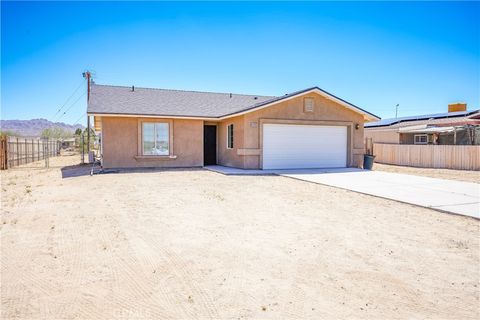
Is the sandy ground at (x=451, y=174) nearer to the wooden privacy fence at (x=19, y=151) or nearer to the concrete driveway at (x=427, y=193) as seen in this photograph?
the concrete driveway at (x=427, y=193)

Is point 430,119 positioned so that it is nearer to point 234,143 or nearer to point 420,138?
point 420,138

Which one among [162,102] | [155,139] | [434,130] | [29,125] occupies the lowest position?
[155,139]

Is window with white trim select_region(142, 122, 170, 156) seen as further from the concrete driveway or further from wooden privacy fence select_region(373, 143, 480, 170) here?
wooden privacy fence select_region(373, 143, 480, 170)

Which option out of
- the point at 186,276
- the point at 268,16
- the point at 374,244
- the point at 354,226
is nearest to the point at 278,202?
the point at 354,226

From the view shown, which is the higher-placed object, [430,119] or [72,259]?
[430,119]

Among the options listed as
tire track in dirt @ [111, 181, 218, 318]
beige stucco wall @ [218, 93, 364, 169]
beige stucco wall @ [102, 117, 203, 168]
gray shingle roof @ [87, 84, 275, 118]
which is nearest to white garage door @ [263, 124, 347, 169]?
beige stucco wall @ [218, 93, 364, 169]

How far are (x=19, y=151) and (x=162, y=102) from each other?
33.5 feet

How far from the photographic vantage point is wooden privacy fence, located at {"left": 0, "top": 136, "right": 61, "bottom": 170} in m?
16.8

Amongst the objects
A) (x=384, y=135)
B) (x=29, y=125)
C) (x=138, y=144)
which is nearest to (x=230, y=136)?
(x=138, y=144)

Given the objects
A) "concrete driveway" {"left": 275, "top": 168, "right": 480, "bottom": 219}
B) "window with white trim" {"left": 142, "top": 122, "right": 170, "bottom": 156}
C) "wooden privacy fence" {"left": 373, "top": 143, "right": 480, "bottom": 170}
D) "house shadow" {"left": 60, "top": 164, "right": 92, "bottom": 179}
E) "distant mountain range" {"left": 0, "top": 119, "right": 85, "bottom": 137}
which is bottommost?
"concrete driveway" {"left": 275, "top": 168, "right": 480, "bottom": 219}

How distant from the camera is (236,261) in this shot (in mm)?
4004

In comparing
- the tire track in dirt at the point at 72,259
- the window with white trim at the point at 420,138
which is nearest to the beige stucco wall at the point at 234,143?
the tire track in dirt at the point at 72,259

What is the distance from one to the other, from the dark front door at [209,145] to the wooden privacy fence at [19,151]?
9.58 meters

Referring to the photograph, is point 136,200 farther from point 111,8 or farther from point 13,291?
point 111,8
